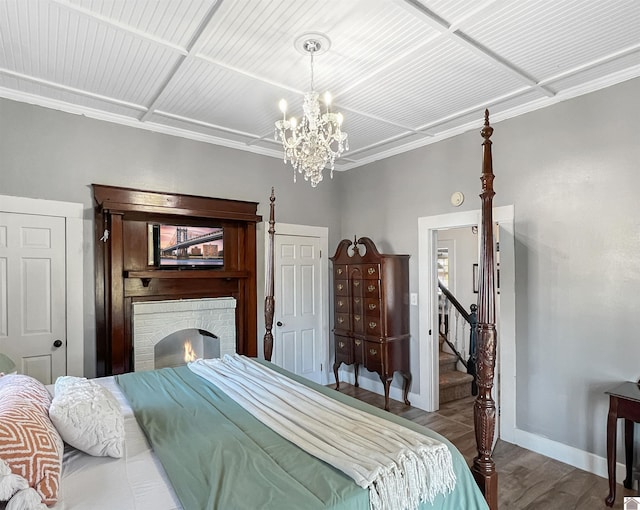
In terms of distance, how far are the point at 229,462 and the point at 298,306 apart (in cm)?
322

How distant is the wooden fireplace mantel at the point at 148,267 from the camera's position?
3.34 meters

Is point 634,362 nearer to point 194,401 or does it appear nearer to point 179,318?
point 194,401

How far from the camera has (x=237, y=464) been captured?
143cm

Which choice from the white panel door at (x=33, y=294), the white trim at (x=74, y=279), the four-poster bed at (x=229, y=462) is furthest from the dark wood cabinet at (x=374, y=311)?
the white panel door at (x=33, y=294)

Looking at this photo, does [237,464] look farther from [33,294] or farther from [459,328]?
[459,328]

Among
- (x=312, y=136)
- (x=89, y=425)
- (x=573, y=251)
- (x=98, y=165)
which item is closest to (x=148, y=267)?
(x=98, y=165)

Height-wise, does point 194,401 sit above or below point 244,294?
below

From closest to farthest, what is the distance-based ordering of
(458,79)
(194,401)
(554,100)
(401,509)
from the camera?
(401,509)
(194,401)
(458,79)
(554,100)

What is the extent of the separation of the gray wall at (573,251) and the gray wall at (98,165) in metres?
2.45

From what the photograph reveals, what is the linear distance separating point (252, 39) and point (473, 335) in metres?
4.18

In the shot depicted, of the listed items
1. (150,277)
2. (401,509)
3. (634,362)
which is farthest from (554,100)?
(150,277)

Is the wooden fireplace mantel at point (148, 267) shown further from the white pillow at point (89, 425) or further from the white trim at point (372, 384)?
the white pillow at point (89, 425)

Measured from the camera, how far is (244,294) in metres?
4.21

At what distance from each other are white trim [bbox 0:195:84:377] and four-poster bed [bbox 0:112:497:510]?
4.53 ft
